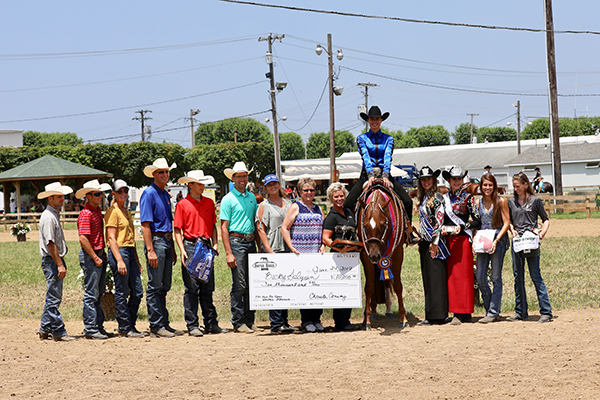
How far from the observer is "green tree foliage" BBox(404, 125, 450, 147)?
126438 millimetres

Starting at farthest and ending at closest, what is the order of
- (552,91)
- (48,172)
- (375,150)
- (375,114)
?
(48,172), (552,91), (375,114), (375,150)

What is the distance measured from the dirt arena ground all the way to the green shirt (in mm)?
1425

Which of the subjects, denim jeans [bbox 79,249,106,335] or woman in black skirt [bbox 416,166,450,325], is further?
woman in black skirt [bbox 416,166,450,325]

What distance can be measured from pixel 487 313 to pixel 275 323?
291cm

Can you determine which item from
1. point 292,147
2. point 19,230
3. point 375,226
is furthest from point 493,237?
point 292,147

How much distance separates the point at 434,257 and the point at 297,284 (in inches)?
75.0

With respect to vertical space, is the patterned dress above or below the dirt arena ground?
above

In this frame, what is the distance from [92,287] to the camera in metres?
8.76

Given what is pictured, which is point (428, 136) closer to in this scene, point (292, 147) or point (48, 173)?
point (292, 147)

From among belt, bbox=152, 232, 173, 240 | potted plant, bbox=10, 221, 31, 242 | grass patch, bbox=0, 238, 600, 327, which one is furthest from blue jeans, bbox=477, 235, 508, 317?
potted plant, bbox=10, 221, 31, 242

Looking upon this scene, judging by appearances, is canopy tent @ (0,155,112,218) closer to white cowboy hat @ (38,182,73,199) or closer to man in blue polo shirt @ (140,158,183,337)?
white cowboy hat @ (38,182,73,199)

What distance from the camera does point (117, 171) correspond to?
5309 cm

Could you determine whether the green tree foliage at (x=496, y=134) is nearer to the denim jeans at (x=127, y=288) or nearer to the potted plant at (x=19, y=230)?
the potted plant at (x=19, y=230)

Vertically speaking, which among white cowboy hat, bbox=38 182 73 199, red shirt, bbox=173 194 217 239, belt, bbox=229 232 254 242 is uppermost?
white cowboy hat, bbox=38 182 73 199
